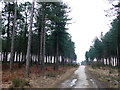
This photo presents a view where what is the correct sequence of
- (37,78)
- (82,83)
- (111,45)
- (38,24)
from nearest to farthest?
1. (82,83)
2. (37,78)
3. (38,24)
4. (111,45)

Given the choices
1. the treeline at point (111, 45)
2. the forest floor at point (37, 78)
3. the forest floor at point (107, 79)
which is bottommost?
the forest floor at point (107, 79)

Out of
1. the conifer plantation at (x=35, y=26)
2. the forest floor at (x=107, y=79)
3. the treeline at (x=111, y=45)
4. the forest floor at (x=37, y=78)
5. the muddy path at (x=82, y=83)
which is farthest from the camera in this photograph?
the treeline at (x=111, y=45)

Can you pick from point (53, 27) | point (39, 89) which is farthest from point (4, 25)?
point (39, 89)

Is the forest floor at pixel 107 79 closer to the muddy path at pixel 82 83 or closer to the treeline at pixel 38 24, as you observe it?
the muddy path at pixel 82 83

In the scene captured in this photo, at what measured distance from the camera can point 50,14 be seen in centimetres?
3478

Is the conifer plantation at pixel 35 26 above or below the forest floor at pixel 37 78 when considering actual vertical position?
above

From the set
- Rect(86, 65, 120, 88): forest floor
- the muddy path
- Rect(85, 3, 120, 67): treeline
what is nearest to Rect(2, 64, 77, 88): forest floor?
the muddy path

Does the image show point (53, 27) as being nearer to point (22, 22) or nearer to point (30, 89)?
point (22, 22)

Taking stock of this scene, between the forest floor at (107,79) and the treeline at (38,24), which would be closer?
the forest floor at (107,79)

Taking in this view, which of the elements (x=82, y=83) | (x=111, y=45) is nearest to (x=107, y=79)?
(x=82, y=83)

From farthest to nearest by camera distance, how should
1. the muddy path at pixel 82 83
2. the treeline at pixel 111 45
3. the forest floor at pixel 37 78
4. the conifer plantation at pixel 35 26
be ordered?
the treeline at pixel 111 45, the conifer plantation at pixel 35 26, the muddy path at pixel 82 83, the forest floor at pixel 37 78

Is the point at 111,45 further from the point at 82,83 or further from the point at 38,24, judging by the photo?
the point at 82,83

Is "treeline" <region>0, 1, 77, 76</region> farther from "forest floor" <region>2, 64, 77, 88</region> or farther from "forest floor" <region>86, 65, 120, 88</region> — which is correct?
"forest floor" <region>86, 65, 120, 88</region>

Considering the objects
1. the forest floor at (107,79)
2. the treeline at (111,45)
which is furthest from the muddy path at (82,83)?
the treeline at (111,45)
